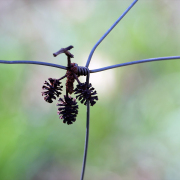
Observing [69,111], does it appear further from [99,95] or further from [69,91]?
[99,95]

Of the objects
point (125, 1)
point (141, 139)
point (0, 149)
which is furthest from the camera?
point (125, 1)

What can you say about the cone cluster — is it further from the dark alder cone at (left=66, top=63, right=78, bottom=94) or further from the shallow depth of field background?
the shallow depth of field background

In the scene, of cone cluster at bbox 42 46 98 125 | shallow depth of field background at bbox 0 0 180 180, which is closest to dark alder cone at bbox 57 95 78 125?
cone cluster at bbox 42 46 98 125

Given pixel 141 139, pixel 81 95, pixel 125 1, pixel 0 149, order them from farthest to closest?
pixel 125 1 → pixel 141 139 → pixel 0 149 → pixel 81 95

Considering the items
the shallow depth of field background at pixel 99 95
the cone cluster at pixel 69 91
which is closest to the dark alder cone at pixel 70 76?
the cone cluster at pixel 69 91

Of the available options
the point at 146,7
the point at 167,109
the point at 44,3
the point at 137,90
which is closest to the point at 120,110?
the point at 137,90

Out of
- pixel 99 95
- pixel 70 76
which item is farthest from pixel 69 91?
pixel 99 95

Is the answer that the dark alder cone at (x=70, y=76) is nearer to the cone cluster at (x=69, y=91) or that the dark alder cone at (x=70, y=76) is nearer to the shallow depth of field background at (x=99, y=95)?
the cone cluster at (x=69, y=91)

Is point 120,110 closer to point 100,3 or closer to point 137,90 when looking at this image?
point 137,90
